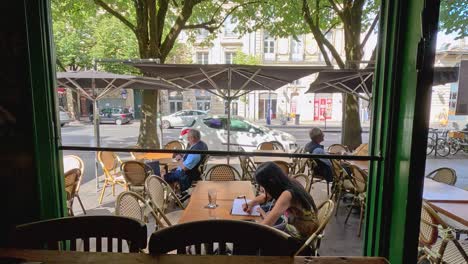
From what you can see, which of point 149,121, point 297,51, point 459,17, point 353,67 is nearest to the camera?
point 459,17

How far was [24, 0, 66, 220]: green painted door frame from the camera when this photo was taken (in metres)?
1.65

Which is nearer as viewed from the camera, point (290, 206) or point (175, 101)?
point (290, 206)

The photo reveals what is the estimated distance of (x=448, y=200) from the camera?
311 centimetres

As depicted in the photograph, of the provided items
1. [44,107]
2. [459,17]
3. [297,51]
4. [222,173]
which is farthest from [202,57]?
[44,107]

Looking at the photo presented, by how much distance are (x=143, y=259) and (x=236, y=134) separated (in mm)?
8847

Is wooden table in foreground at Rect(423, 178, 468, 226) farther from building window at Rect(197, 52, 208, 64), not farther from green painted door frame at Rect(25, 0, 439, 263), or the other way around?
building window at Rect(197, 52, 208, 64)

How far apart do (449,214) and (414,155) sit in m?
1.91

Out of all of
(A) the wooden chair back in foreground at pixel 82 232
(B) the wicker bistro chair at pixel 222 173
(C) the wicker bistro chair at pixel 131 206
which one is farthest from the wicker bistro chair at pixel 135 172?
(A) the wooden chair back in foreground at pixel 82 232

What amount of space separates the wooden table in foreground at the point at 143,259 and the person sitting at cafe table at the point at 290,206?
1081mm

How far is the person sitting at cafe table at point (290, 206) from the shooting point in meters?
2.48

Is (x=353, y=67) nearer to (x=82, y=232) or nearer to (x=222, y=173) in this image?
(x=222, y=173)

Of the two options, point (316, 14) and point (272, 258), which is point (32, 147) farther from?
point (316, 14)

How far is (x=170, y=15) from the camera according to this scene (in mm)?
10352

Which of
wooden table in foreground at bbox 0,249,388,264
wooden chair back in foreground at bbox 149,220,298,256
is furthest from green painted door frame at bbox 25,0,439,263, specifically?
wooden chair back in foreground at bbox 149,220,298,256
